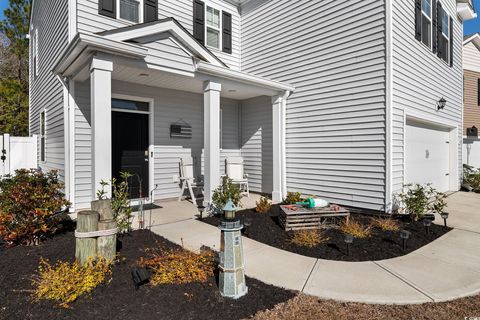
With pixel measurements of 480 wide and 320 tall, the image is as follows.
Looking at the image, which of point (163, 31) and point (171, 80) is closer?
point (163, 31)

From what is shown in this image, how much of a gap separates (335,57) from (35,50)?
9617mm

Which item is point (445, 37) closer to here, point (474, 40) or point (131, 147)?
point (474, 40)

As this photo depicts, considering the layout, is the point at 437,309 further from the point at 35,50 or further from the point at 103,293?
the point at 35,50

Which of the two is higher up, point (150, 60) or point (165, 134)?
point (150, 60)

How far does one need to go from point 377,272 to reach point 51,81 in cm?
782

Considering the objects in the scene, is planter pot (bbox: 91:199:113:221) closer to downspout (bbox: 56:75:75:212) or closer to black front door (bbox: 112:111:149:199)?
downspout (bbox: 56:75:75:212)

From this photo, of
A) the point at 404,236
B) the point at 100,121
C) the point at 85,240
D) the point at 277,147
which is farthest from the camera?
the point at 277,147

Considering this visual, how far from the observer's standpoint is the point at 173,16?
7.06 metres

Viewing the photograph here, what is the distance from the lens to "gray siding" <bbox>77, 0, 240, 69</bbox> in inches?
220

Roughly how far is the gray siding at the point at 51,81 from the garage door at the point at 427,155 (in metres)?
7.79

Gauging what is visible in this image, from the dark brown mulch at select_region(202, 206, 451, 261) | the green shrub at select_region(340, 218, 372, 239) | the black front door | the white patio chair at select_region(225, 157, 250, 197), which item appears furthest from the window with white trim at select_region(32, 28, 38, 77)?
the green shrub at select_region(340, 218, 372, 239)

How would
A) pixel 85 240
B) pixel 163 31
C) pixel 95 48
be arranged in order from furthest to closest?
1. pixel 163 31
2. pixel 95 48
3. pixel 85 240

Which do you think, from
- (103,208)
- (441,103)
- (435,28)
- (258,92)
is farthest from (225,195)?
(435,28)

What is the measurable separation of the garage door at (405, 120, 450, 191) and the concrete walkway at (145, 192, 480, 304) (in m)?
2.36
